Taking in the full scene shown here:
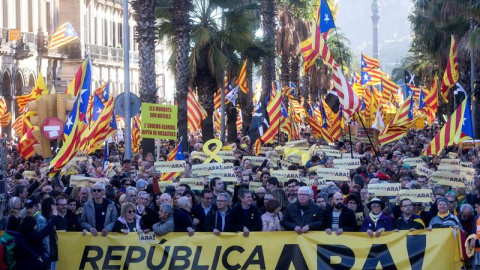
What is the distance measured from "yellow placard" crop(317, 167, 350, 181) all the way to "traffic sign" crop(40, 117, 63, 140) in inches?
221

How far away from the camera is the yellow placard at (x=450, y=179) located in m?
15.7

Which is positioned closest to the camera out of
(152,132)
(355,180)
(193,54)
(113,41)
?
(355,180)

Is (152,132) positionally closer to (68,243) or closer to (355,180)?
(355,180)

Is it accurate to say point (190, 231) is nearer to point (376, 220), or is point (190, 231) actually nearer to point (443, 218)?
point (376, 220)

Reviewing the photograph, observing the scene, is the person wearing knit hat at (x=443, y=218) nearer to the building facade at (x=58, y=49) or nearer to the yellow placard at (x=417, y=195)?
the yellow placard at (x=417, y=195)

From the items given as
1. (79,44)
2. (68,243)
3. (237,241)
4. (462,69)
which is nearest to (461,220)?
(237,241)

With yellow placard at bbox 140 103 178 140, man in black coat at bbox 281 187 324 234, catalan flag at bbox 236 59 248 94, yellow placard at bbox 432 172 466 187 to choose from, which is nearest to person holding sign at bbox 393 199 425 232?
man in black coat at bbox 281 187 324 234

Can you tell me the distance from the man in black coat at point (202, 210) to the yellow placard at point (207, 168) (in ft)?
10.0

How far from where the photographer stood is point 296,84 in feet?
170

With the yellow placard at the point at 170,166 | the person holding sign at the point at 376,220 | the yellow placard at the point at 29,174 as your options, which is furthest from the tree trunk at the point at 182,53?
the person holding sign at the point at 376,220

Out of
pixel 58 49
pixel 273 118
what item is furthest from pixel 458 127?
pixel 58 49

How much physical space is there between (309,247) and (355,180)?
443cm

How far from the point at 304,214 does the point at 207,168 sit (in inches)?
185

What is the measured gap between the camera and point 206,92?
32875mm
